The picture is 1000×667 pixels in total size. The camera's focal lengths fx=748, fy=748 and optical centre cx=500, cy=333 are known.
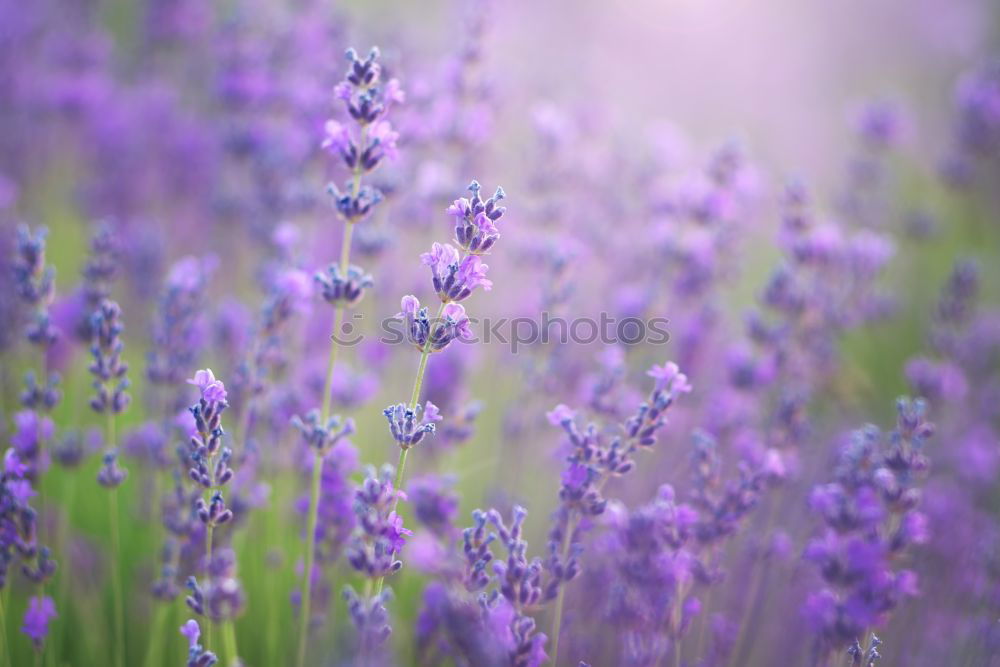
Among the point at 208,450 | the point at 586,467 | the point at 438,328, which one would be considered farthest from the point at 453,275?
the point at 208,450

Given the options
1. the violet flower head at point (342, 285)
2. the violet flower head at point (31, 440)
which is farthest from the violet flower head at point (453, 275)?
the violet flower head at point (31, 440)

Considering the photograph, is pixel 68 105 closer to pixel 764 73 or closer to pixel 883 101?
pixel 883 101

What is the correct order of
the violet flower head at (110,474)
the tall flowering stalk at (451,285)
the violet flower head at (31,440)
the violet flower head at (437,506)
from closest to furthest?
the tall flowering stalk at (451,285)
the violet flower head at (110,474)
the violet flower head at (31,440)
the violet flower head at (437,506)

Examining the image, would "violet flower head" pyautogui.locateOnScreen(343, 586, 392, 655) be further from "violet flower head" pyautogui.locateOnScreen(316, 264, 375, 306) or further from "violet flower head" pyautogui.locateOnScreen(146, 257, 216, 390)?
"violet flower head" pyautogui.locateOnScreen(146, 257, 216, 390)

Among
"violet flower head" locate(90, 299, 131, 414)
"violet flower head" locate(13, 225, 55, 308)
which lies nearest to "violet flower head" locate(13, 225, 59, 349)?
"violet flower head" locate(13, 225, 55, 308)

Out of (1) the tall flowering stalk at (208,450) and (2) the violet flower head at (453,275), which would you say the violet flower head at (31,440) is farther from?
(2) the violet flower head at (453,275)

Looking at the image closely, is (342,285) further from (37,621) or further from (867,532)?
(867,532)

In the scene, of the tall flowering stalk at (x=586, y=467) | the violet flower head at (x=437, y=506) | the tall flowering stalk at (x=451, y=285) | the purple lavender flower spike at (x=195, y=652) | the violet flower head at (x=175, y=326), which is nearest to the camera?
the purple lavender flower spike at (x=195, y=652)
